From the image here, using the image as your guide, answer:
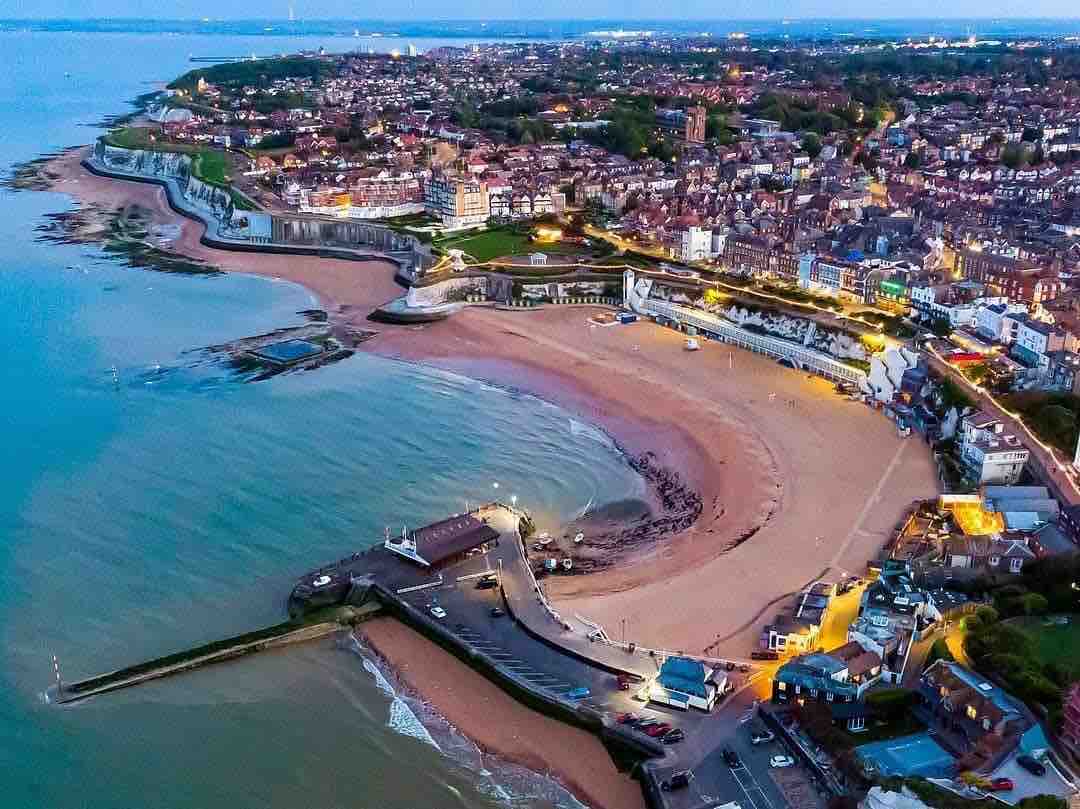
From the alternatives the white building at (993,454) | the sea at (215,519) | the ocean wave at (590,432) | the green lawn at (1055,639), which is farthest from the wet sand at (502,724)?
the white building at (993,454)

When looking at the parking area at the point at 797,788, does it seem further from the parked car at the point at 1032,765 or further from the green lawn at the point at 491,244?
the green lawn at the point at 491,244

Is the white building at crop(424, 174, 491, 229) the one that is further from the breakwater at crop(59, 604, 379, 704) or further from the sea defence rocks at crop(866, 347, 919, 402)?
the breakwater at crop(59, 604, 379, 704)

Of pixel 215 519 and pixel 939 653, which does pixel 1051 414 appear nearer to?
pixel 939 653

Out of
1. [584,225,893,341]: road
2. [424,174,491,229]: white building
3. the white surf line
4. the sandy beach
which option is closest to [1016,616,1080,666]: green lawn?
the sandy beach

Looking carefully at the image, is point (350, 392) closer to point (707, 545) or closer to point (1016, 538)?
point (707, 545)

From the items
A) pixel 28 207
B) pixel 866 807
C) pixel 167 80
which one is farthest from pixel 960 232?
pixel 167 80

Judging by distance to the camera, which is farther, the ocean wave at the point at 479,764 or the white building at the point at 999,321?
the white building at the point at 999,321
